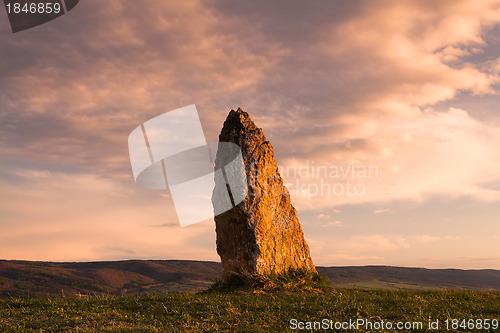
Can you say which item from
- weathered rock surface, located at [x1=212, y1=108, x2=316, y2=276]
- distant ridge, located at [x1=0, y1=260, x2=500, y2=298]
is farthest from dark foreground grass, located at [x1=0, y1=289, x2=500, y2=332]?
distant ridge, located at [x1=0, y1=260, x2=500, y2=298]

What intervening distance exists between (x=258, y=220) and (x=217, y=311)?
657 centimetres

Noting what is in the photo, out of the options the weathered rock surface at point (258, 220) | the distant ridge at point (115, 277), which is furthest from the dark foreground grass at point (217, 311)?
the distant ridge at point (115, 277)

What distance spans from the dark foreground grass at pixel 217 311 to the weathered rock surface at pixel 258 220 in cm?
287

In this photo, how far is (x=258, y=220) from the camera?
65.2ft

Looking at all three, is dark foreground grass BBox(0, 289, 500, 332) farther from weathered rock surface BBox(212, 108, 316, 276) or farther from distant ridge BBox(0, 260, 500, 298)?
distant ridge BBox(0, 260, 500, 298)

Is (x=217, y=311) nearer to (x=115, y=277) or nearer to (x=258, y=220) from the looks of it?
(x=258, y=220)

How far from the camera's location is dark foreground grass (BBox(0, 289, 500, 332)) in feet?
41.0

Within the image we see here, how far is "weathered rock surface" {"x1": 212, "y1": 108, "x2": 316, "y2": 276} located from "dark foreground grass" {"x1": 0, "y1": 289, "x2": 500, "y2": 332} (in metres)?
2.87

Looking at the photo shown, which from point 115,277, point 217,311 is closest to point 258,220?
point 217,311

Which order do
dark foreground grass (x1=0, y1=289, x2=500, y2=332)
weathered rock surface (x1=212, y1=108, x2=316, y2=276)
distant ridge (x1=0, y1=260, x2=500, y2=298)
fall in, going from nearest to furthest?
dark foreground grass (x1=0, y1=289, x2=500, y2=332) < weathered rock surface (x1=212, y1=108, x2=316, y2=276) < distant ridge (x1=0, y1=260, x2=500, y2=298)

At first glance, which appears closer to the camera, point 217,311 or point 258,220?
point 217,311

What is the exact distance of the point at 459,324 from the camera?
1305 centimetres

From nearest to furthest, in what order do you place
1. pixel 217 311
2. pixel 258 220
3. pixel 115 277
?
pixel 217 311 < pixel 258 220 < pixel 115 277

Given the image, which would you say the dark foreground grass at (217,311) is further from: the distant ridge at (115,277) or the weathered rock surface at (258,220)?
the distant ridge at (115,277)
